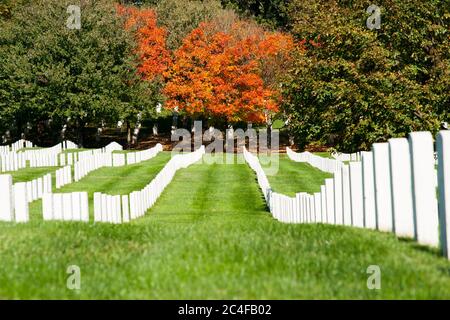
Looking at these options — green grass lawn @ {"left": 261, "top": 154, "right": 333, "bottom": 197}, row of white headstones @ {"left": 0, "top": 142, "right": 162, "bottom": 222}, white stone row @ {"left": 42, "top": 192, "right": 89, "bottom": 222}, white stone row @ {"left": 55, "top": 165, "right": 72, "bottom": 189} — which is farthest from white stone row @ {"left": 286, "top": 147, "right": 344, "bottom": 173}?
white stone row @ {"left": 42, "top": 192, "right": 89, "bottom": 222}

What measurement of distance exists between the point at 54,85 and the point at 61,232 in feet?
182

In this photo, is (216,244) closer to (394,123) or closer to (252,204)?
(394,123)

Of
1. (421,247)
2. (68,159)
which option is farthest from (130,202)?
(68,159)

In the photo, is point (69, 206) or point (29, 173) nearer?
point (69, 206)

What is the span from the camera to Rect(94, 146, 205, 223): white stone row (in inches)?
749

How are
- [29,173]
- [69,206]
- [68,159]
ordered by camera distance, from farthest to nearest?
[68,159] → [29,173] → [69,206]

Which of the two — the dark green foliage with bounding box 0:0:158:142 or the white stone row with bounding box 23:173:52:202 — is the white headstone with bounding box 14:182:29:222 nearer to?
the white stone row with bounding box 23:173:52:202

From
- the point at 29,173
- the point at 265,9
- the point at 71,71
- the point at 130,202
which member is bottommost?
the point at 130,202

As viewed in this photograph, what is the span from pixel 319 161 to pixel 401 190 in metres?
35.0

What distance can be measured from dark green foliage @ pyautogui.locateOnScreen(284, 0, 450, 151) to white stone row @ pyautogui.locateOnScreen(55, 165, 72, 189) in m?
11.5

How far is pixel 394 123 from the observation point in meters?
24.0

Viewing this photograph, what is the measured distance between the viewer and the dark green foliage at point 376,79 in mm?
23938

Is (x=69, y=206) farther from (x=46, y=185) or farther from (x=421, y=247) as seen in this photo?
(x=46, y=185)

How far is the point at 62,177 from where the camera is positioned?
1394 inches
